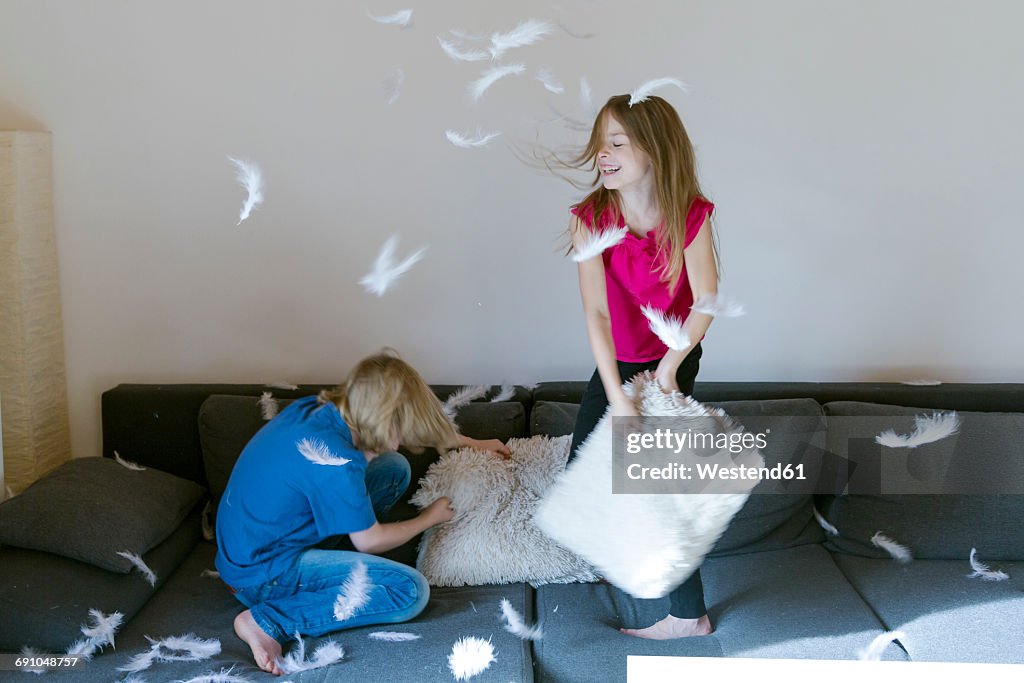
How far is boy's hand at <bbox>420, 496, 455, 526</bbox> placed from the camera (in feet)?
7.20

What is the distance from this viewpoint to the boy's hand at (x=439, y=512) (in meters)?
2.20

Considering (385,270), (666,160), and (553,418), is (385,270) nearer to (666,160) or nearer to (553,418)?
(553,418)

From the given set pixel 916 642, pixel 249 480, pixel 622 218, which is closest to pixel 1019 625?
pixel 916 642

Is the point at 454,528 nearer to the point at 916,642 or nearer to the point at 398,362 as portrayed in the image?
the point at 398,362

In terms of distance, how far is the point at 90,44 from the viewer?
2.51 metres

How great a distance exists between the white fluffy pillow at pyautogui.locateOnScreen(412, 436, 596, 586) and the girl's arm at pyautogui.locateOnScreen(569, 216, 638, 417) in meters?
0.34

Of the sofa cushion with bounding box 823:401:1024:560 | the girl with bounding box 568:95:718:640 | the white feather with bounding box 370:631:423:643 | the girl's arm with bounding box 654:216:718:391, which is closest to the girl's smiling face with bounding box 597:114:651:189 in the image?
the girl with bounding box 568:95:718:640

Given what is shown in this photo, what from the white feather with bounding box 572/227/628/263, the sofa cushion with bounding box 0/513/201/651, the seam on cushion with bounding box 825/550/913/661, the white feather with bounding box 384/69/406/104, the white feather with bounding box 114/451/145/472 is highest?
the white feather with bounding box 384/69/406/104

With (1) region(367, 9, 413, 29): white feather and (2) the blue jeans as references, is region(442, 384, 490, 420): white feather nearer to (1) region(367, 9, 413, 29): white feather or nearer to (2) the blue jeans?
(2) the blue jeans

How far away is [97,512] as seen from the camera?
2.15 m

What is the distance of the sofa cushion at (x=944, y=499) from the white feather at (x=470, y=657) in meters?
0.93

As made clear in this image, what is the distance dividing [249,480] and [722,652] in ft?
3.25

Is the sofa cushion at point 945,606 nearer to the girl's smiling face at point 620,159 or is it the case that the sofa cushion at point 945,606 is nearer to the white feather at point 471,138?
the girl's smiling face at point 620,159

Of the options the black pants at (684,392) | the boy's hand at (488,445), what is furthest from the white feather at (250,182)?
the black pants at (684,392)
